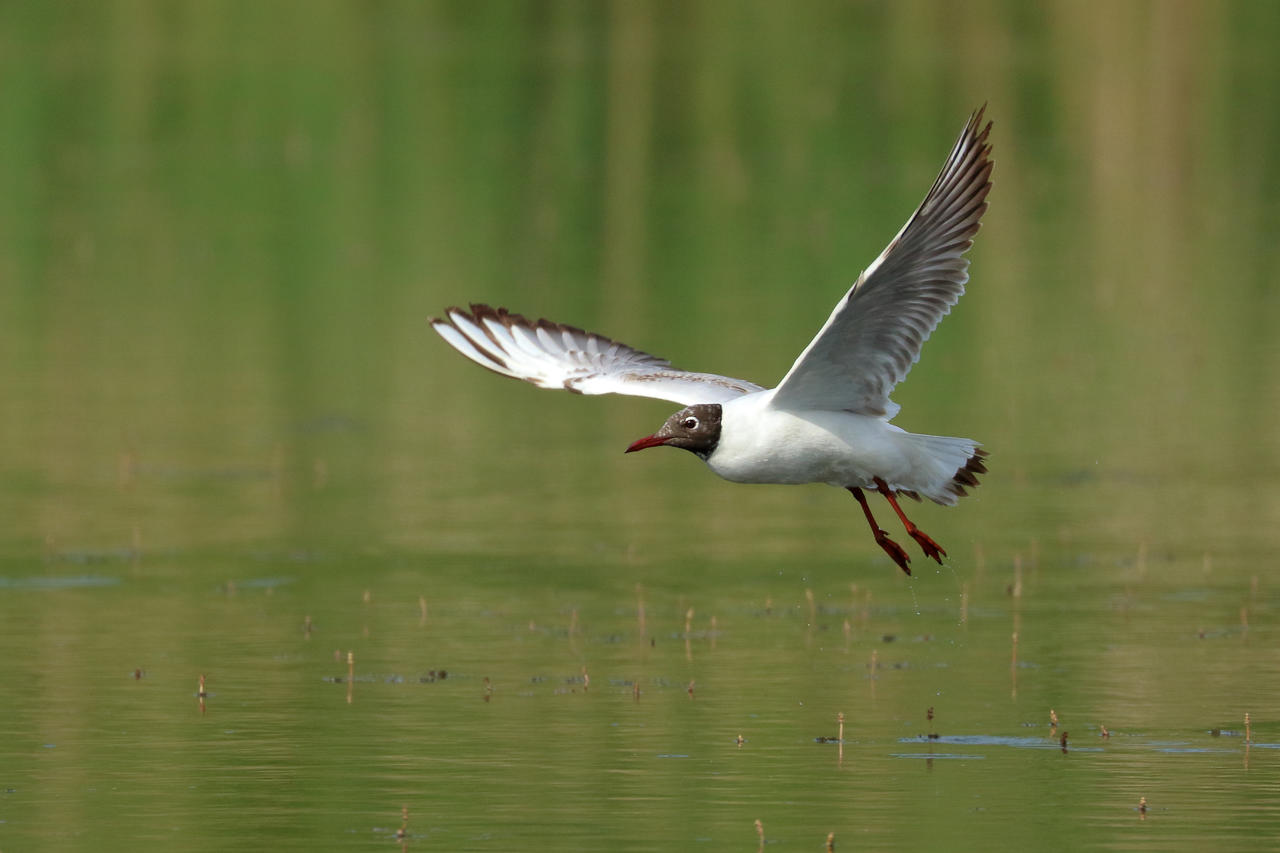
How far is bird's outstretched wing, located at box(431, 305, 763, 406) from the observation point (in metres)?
14.5

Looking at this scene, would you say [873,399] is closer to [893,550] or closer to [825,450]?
[825,450]

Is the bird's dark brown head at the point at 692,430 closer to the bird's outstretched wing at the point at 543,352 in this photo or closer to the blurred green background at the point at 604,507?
the blurred green background at the point at 604,507

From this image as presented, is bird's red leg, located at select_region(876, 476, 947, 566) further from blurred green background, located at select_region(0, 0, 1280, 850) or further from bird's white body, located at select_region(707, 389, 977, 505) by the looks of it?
blurred green background, located at select_region(0, 0, 1280, 850)

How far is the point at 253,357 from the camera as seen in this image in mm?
24672

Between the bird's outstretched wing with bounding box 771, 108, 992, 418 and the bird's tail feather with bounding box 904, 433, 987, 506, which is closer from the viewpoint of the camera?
the bird's outstretched wing with bounding box 771, 108, 992, 418

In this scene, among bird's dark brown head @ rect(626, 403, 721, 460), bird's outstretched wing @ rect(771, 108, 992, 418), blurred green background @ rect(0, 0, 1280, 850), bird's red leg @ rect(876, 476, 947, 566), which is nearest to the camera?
blurred green background @ rect(0, 0, 1280, 850)

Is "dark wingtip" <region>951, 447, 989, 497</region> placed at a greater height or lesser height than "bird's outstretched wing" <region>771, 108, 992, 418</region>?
lesser

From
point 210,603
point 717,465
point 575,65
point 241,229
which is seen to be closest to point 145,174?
point 241,229

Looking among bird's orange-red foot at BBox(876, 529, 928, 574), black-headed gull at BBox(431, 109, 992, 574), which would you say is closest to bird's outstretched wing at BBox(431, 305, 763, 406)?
black-headed gull at BBox(431, 109, 992, 574)

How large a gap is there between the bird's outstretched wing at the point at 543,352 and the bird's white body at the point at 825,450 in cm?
173

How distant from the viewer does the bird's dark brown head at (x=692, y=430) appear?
12.0 metres

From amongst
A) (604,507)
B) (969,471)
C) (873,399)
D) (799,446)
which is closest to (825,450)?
(799,446)

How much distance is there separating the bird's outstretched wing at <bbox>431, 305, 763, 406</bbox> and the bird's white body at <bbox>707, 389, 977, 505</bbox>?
173cm

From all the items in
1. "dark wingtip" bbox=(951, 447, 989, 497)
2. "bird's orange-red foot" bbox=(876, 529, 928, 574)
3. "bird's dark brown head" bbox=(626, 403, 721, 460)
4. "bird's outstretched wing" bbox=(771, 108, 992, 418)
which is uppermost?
"bird's outstretched wing" bbox=(771, 108, 992, 418)
